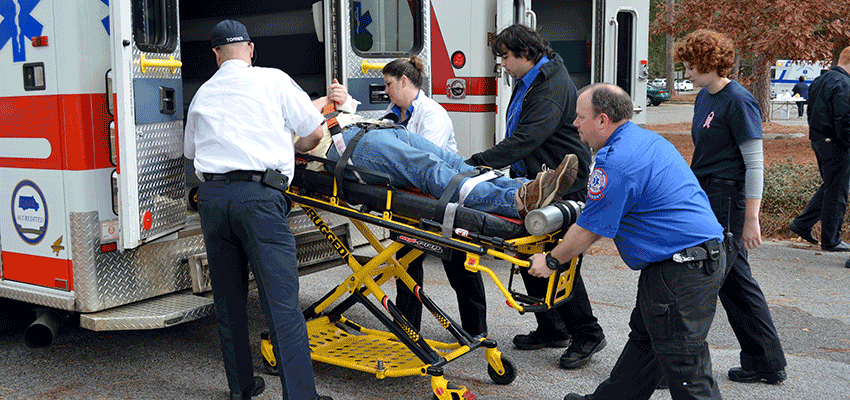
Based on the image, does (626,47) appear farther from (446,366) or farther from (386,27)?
(446,366)

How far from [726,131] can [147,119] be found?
2895 mm

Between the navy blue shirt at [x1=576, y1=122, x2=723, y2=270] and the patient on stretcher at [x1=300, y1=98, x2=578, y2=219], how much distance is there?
1.31 ft

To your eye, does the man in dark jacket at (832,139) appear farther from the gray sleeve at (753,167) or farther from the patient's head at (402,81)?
the patient's head at (402,81)

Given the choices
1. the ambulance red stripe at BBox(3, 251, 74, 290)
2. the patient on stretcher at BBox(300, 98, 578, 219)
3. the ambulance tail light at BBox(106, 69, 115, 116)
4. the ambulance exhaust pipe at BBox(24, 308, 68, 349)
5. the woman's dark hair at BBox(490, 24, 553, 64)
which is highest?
the woman's dark hair at BBox(490, 24, 553, 64)

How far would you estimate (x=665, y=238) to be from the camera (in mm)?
3105

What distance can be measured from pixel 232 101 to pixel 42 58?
1182mm

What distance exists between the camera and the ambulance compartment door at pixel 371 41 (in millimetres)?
5191

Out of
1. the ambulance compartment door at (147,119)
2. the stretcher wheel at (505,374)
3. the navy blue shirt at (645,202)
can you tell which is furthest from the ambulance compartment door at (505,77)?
the navy blue shirt at (645,202)

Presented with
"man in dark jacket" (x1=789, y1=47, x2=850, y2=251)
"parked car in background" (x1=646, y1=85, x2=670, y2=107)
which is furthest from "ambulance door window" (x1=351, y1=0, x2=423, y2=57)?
"parked car in background" (x1=646, y1=85, x2=670, y2=107)

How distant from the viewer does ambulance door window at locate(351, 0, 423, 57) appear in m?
5.36

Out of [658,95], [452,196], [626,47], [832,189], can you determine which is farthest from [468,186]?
[658,95]

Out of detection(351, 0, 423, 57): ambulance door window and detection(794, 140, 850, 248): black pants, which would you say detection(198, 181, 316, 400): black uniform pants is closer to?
detection(351, 0, 423, 57): ambulance door window

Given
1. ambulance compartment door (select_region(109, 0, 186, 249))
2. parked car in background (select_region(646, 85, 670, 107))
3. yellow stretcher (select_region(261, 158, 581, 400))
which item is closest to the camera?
yellow stretcher (select_region(261, 158, 581, 400))

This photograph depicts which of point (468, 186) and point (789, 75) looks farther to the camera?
point (789, 75)
